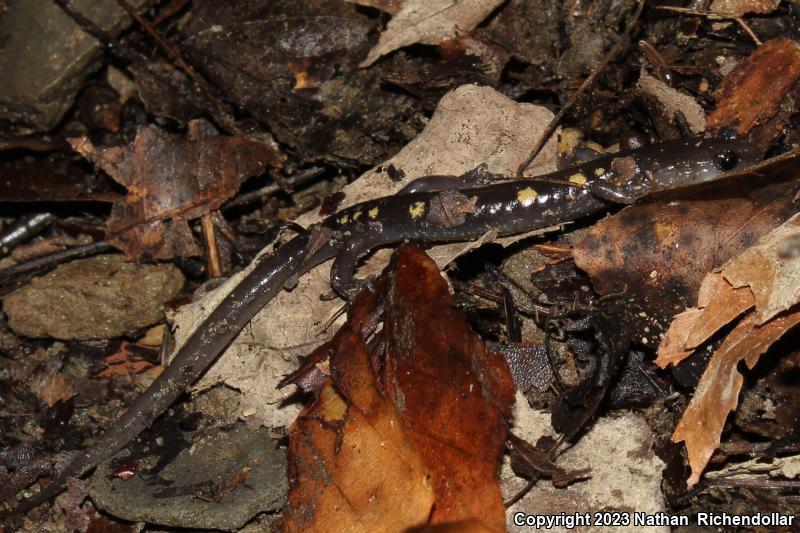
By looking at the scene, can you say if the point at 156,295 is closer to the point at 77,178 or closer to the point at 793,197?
the point at 77,178

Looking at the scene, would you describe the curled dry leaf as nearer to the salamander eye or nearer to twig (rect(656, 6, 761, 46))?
the salamander eye

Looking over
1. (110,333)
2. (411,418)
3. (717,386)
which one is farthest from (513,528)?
(110,333)

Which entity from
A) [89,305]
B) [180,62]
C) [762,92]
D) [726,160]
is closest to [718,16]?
[762,92]

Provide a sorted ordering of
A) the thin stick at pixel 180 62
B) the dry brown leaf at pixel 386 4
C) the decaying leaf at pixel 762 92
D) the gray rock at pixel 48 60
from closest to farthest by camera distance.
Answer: the decaying leaf at pixel 762 92, the dry brown leaf at pixel 386 4, the thin stick at pixel 180 62, the gray rock at pixel 48 60

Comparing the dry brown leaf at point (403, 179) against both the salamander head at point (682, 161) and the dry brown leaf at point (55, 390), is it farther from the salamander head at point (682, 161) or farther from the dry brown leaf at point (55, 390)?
the dry brown leaf at point (55, 390)

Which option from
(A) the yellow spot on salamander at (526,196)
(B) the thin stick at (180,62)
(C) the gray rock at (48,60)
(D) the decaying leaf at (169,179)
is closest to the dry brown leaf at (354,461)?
(A) the yellow spot on salamander at (526,196)

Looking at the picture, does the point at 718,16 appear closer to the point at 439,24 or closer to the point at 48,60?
the point at 439,24
